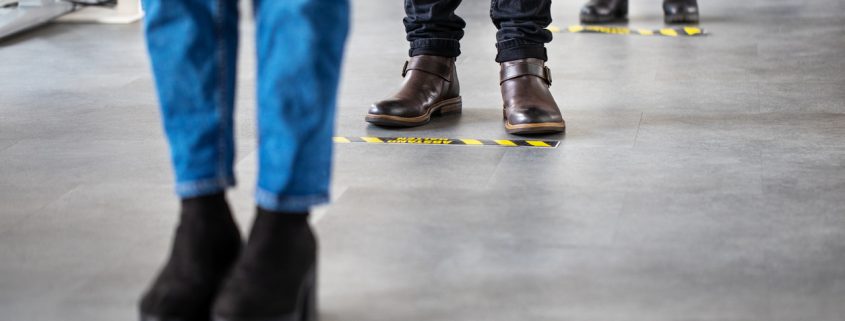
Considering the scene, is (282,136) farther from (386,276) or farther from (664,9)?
(664,9)

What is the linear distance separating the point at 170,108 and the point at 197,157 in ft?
0.21

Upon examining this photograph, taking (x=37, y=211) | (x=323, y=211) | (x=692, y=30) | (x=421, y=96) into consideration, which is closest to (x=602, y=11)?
(x=692, y=30)

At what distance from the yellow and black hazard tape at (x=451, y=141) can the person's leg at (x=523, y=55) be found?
0.06 meters

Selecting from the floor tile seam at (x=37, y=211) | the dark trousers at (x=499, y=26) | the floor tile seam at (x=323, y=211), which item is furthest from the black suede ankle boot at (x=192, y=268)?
the dark trousers at (x=499, y=26)

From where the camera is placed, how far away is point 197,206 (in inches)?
50.6

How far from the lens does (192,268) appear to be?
129 centimetres

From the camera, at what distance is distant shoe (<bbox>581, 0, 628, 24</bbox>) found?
13.7ft

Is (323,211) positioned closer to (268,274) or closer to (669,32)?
(268,274)

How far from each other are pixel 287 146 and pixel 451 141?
1.15 meters

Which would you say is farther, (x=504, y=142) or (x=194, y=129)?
(x=504, y=142)

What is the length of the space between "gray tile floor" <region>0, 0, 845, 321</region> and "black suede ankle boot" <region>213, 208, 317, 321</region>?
136 mm

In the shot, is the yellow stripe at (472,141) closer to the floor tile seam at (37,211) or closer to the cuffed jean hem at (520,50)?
the cuffed jean hem at (520,50)

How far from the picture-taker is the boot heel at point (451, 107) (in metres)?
2.59

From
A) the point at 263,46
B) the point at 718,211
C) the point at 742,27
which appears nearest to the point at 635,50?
the point at 742,27
